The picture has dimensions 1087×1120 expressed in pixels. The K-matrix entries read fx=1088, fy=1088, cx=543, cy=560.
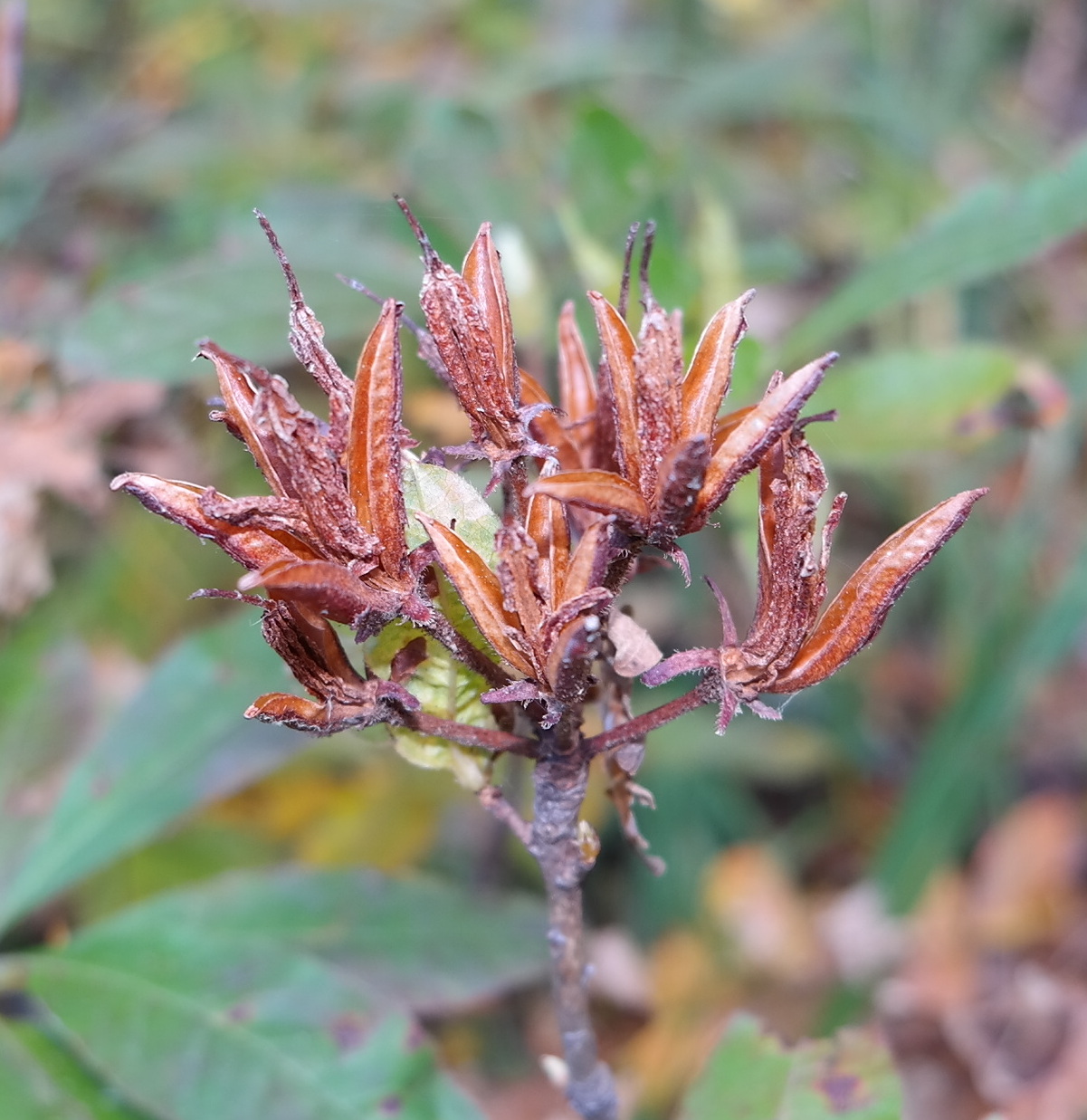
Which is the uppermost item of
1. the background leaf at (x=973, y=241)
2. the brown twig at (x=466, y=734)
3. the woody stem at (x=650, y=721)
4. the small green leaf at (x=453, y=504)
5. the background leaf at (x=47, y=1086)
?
the background leaf at (x=973, y=241)

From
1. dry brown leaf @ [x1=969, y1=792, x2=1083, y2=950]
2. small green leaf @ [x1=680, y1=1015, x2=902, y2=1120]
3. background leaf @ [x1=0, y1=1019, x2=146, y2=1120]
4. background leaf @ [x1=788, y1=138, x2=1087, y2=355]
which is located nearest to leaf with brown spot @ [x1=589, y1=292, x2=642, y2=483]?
small green leaf @ [x1=680, y1=1015, x2=902, y2=1120]

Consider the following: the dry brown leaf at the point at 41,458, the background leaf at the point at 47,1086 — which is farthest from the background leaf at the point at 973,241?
the background leaf at the point at 47,1086

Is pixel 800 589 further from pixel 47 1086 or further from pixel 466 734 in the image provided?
pixel 47 1086

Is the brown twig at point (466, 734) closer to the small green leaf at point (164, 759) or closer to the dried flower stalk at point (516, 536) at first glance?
the dried flower stalk at point (516, 536)

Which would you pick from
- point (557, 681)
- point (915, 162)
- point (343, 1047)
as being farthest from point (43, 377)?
point (915, 162)

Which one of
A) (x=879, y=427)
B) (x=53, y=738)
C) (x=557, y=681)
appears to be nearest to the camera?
(x=557, y=681)

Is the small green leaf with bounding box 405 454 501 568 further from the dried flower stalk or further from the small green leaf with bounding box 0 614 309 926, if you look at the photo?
the small green leaf with bounding box 0 614 309 926

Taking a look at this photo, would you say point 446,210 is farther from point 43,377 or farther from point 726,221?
point 43,377
